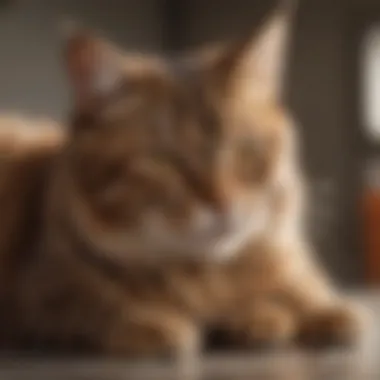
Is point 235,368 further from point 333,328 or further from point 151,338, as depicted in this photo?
point 333,328

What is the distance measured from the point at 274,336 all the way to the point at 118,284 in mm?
171

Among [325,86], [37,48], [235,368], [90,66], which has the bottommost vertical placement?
[235,368]

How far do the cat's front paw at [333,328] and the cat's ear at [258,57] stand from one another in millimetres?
239

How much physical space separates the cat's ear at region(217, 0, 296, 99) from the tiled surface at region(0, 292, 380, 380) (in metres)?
0.27

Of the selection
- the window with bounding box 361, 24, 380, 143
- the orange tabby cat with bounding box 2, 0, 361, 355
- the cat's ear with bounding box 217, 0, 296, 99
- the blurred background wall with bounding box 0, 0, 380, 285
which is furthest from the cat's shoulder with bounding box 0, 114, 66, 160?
the window with bounding box 361, 24, 380, 143

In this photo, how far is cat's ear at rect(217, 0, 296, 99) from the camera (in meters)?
0.97

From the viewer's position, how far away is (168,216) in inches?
36.3

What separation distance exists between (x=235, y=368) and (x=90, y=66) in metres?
0.33

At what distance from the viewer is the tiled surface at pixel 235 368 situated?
2.50 ft

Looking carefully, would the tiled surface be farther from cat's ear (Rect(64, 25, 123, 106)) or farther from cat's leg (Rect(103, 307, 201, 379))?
cat's ear (Rect(64, 25, 123, 106))

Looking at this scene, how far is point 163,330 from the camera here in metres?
0.87

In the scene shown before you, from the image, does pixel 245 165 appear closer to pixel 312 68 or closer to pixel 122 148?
pixel 122 148

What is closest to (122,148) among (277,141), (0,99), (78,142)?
(78,142)

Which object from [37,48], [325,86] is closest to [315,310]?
[37,48]
